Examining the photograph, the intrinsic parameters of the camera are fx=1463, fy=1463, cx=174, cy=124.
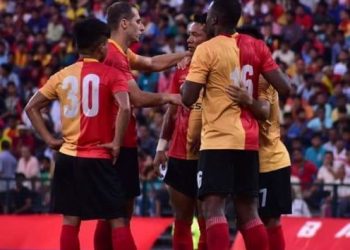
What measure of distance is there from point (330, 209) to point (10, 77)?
31.0ft

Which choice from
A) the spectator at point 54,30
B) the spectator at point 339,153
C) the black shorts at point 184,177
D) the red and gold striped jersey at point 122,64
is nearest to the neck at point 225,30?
the red and gold striped jersey at point 122,64

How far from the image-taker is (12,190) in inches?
816

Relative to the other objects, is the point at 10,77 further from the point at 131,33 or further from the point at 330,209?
the point at 131,33

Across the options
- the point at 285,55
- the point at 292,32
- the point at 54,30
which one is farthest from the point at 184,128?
the point at 54,30

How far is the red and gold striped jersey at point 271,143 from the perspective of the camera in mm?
12547

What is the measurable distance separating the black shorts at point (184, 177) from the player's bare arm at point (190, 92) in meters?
1.60

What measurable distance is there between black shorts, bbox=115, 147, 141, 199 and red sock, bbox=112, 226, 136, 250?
51cm

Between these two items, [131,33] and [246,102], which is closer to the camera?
[246,102]

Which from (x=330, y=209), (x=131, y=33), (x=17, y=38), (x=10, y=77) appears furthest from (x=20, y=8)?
(x=131, y=33)

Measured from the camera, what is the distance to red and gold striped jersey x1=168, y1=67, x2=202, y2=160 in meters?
12.9

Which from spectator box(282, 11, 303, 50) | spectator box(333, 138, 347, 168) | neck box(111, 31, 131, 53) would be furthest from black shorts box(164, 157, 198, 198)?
spectator box(282, 11, 303, 50)

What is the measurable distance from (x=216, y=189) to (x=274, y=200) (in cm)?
123

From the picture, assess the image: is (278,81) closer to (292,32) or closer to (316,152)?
(316,152)

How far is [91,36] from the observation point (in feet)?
39.8
